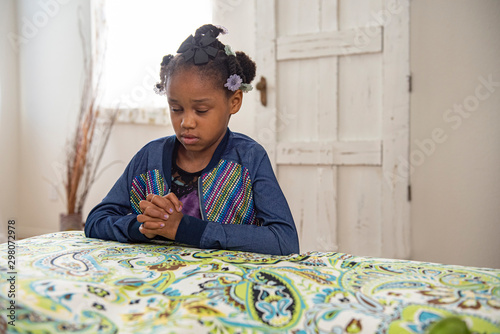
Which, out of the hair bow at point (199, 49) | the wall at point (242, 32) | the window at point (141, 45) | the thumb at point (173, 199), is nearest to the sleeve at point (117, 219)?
the thumb at point (173, 199)

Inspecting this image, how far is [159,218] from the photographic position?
1092 millimetres

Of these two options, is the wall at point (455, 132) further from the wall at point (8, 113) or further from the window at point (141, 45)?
the wall at point (8, 113)

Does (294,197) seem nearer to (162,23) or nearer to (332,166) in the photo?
(332,166)

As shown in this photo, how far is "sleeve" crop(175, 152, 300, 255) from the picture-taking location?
108cm

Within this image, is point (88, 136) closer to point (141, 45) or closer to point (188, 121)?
point (141, 45)

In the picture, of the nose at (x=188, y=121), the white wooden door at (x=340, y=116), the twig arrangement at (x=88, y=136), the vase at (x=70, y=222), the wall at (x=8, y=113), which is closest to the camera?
the nose at (x=188, y=121)

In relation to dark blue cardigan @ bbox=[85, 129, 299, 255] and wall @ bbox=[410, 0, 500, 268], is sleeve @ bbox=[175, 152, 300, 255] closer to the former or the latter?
dark blue cardigan @ bbox=[85, 129, 299, 255]

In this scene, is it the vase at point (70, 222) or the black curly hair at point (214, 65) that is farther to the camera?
the vase at point (70, 222)

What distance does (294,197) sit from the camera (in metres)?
2.93

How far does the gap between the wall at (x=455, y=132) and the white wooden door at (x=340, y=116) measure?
0.10m

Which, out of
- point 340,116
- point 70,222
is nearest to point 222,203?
point 340,116

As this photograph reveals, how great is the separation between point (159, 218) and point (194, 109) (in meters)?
0.35

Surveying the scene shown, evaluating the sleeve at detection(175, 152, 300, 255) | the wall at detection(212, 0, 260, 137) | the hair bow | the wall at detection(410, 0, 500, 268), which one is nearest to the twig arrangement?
the wall at detection(212, 0, 260, 137)

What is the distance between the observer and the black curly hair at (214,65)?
1.32 metres
